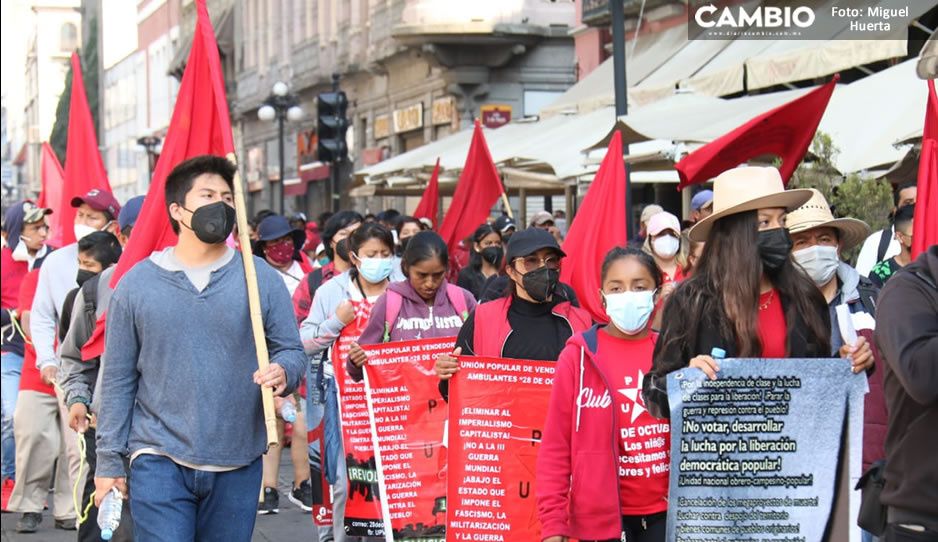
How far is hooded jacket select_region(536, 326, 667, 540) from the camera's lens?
526cm

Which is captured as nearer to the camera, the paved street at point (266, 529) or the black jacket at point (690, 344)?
the black jacket at point (690, 344)

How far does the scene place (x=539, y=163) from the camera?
656 inches

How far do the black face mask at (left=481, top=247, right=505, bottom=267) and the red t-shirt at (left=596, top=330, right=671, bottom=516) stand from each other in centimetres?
635

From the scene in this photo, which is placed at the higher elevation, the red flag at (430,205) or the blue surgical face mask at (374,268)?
the red flag at (430,205)

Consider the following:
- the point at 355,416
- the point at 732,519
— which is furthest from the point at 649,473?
the point at 355,416

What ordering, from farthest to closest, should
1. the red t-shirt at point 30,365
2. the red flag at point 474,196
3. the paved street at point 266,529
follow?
1. the red flag at point 474,196
2. the red t-shirt at point 30,365
3. the paved street at point 266,529

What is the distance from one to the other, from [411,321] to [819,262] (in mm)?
2609

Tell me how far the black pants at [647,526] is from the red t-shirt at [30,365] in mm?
5541

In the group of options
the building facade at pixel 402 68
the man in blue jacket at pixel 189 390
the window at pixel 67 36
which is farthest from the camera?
the window at pixel 67 36

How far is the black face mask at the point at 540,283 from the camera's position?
6727 mm

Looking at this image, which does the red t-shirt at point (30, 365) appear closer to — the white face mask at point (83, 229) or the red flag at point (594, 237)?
the white face mask at point (83, 229)

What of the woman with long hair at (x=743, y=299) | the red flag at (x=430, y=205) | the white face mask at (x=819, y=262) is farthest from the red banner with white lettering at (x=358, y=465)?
the red flag at (x=430, y=205)

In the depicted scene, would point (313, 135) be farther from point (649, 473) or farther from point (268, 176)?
point (649, 473)
